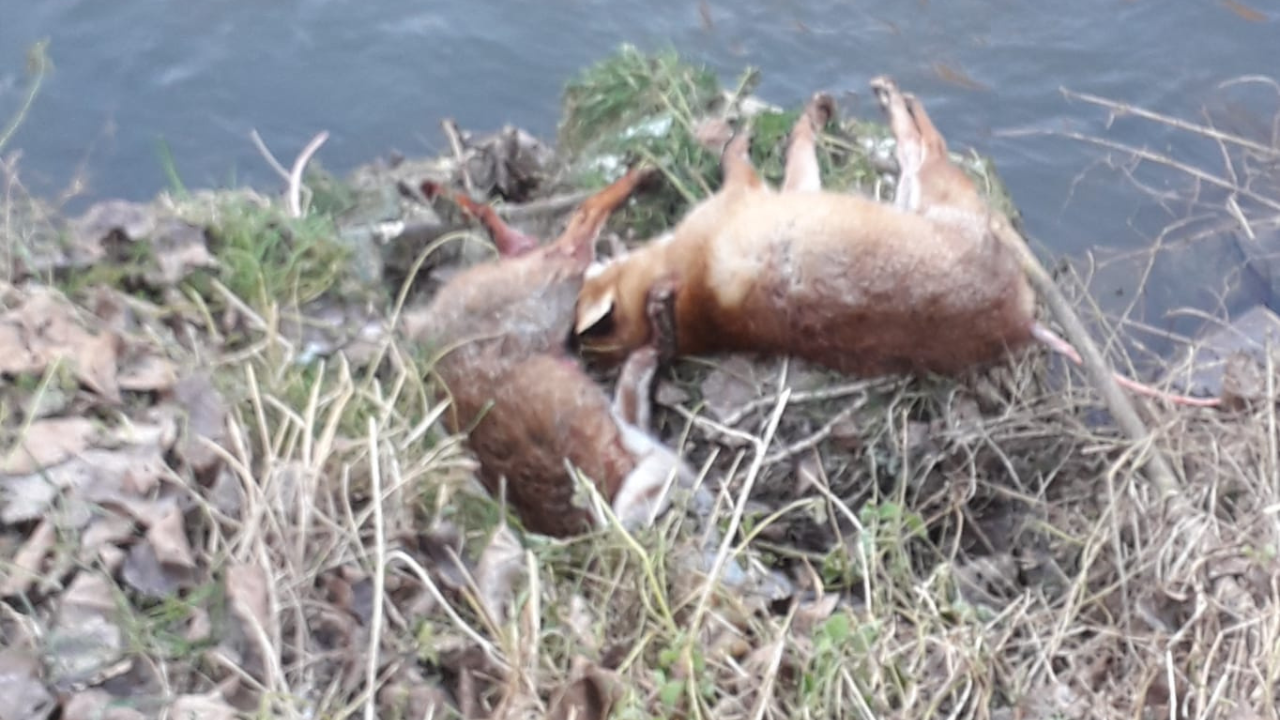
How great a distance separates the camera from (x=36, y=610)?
2775mm

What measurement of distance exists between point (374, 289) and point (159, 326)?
0.90 meters

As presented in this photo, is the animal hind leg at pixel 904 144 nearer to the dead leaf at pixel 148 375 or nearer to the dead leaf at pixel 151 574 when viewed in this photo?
the dead leaf at pixel 148 375

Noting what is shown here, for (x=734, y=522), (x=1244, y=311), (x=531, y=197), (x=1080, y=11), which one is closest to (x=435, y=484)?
(x=734, y=522)

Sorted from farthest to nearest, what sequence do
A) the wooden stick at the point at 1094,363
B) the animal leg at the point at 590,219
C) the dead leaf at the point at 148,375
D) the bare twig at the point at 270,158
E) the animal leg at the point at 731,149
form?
the bare twig at the point at 270,158
the animal leg at the point at 731,149
the animal leg at the point at 590,219
the wooden stick at the point at 1094,363
the dead leaf at the point at 148,375

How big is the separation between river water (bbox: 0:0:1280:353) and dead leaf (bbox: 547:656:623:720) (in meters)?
4.07

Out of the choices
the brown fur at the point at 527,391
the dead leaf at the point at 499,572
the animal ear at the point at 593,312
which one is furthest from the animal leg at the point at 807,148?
the dead leaf at the point at 499,572

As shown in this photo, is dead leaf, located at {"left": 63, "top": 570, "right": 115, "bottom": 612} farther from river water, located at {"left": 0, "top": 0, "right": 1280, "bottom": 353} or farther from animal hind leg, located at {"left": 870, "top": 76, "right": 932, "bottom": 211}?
river water, located at {"left": 0, "top": 0, "right": 1280, "bottom": 353}

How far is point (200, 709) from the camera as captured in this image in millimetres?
2699

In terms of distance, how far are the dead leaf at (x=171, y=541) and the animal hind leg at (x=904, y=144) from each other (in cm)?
268

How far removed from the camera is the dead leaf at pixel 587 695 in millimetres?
2951

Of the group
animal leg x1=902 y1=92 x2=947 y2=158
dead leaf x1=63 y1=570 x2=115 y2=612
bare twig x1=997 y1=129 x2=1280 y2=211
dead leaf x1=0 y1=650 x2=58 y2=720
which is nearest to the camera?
dead leaf x1=0 y1=650 x2=58 y2=720

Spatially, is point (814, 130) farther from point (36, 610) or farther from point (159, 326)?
point (36, 610)

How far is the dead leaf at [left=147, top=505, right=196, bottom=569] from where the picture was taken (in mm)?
2932

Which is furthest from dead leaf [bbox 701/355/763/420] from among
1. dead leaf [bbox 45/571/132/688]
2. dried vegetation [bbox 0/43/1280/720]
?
dead leaf [bbox 45/571/132/688]
